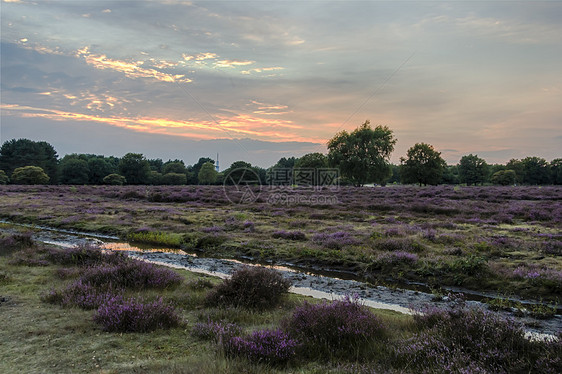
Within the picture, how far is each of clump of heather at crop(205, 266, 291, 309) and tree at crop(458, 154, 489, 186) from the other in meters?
115

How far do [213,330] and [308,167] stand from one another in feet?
249

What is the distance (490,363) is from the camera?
463 cm

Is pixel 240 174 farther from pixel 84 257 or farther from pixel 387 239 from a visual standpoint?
pixel 84 257

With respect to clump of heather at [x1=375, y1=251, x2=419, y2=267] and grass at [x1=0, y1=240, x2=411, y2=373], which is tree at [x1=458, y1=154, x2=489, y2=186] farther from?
grass at [x1=0, y1=240, x2=411, y2=373]

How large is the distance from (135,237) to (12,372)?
51.0 ft

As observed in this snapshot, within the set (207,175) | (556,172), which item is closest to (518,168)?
(556,172)

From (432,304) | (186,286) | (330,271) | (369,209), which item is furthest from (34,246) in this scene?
(369,209)

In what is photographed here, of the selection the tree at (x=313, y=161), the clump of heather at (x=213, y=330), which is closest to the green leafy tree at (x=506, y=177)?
the tree at (x=313, y=161)

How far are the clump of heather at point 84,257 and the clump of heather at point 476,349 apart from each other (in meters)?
9.33

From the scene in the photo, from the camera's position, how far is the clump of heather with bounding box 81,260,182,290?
861 centimetres

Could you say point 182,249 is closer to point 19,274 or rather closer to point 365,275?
point 19,274

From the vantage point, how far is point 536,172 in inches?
3984

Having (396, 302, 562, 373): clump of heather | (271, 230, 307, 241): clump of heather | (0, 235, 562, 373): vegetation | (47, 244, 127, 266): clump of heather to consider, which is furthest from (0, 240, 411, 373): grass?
(271, 230, 307, 241): clump of heather

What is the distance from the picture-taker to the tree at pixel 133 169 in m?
103
